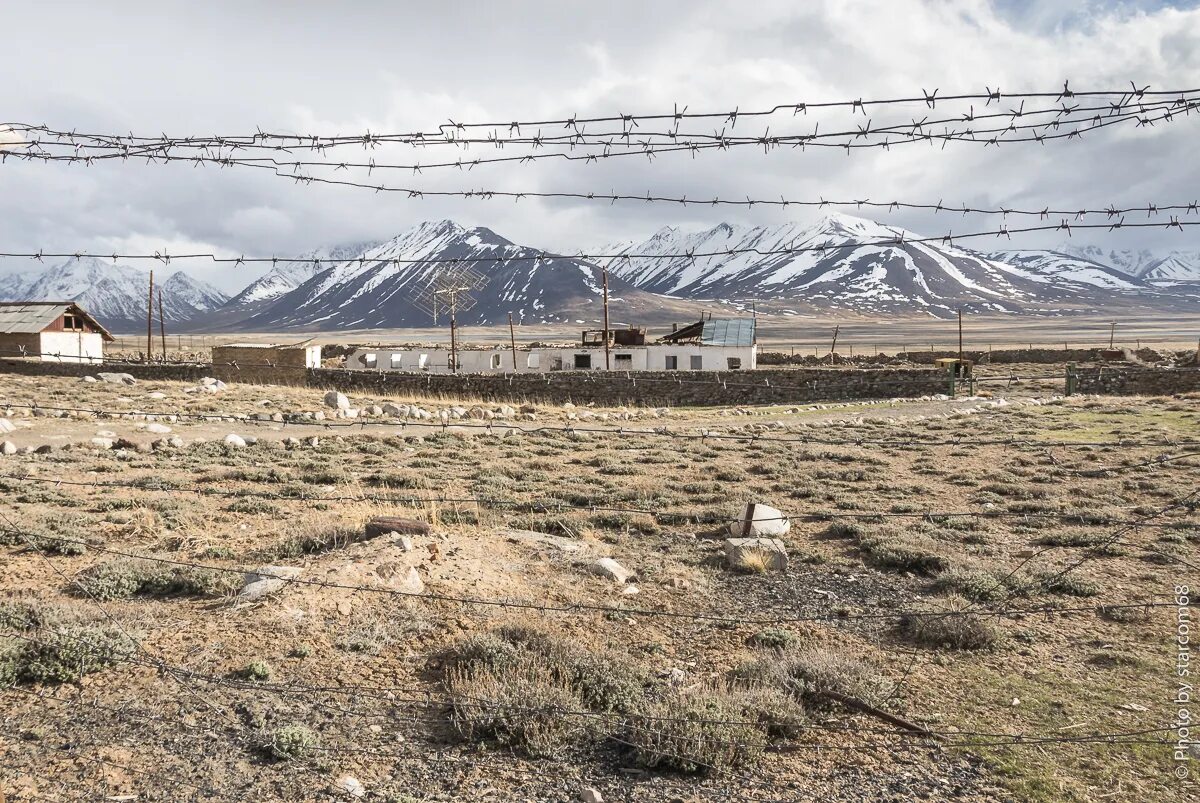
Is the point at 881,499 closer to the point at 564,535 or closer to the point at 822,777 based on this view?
the point at 564,535

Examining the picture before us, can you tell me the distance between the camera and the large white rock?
12.6 metres

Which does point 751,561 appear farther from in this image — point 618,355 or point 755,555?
point 618,355

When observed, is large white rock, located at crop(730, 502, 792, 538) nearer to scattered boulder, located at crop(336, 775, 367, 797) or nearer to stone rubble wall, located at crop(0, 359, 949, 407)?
scattered boulder, located at crop(336, 775, 367, 797)

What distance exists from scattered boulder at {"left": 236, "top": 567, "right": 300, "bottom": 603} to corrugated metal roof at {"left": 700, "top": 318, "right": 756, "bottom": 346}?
53177 mm

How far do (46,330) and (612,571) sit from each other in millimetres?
59947

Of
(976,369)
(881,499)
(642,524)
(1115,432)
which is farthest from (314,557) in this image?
(976,369)

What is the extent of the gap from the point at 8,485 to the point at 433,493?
26.2 feet

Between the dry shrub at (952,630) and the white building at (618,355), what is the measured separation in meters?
44.4

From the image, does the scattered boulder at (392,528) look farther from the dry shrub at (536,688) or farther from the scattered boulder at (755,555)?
the scattered boulder at (755,555)

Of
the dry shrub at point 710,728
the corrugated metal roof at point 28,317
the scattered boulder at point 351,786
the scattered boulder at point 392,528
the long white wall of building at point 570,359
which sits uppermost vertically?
the corrugated metal roof at point 28,317

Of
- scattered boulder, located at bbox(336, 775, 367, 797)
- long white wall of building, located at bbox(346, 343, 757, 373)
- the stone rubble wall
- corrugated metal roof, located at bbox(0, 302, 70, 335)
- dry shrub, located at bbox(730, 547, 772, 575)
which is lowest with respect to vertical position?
scattered boulder, located at bbox(336, 775, 367, 797)

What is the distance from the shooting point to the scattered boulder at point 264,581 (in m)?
8.85

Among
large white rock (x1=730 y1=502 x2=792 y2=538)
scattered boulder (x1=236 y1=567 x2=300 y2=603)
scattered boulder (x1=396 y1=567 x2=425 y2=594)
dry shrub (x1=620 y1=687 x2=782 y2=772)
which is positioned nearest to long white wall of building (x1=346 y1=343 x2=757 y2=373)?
large white rock (x1=730 y1=502 x2=792 y2=538)

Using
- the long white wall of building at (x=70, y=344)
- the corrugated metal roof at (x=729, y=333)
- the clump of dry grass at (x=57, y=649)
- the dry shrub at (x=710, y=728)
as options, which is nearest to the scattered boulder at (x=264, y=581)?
the clump of dry grass at (x=57, y=649)
